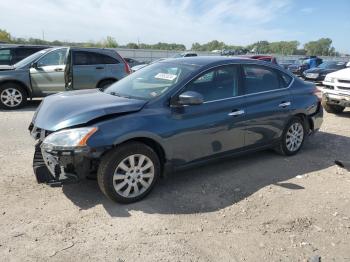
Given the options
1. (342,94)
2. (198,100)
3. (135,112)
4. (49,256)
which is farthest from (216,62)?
(342,94)

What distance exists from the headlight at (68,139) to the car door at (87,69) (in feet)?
22.3

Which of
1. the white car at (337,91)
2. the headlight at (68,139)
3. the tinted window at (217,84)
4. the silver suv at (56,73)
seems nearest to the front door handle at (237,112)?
the tinted window at (217,84)

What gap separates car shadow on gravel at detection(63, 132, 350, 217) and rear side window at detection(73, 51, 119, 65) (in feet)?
21.3

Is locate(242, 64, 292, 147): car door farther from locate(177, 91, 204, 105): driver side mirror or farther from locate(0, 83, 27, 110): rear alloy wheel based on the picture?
locate(0, 83, 27, 110): rear alloy wheel

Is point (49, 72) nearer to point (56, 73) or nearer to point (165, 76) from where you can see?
point (56, 73)

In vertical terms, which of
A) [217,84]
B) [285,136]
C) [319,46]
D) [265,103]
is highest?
[319,46]

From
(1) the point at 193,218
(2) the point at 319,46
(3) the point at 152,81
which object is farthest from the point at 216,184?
(2) the point at 319,46

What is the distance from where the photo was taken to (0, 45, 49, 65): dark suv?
12.7 meters

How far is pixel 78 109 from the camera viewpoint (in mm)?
4121

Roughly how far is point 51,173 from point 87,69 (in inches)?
281

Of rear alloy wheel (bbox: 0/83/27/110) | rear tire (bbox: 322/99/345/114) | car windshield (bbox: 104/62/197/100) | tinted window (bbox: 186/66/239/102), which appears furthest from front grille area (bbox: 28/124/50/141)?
rear tire (bbox: 322/99/345/114)

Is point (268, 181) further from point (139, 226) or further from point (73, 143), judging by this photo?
point (73, 143)

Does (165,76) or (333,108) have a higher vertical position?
(165,76)

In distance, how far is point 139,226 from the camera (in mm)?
3693
